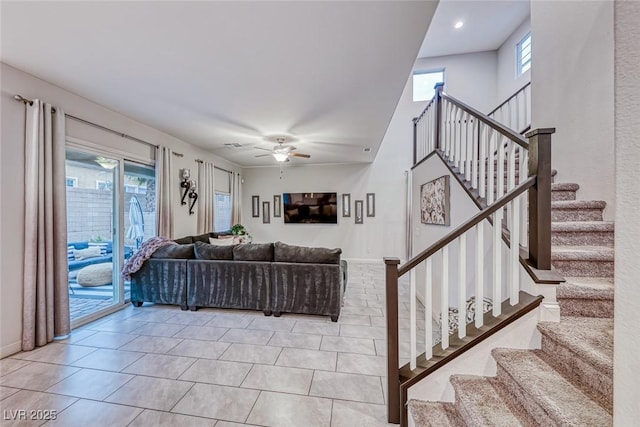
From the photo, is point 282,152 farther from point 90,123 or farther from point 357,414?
point 357,414

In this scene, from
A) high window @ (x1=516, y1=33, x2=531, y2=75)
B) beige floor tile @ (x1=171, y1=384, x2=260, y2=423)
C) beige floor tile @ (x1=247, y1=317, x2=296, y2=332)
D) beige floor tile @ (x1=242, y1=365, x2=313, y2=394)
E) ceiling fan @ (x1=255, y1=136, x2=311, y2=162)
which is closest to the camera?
beige floor tile @ (x1=171, y1=384, x2=260, y2=423)

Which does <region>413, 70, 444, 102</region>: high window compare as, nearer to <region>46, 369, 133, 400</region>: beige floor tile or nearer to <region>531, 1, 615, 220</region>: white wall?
<region>531, 1, 615, 220</region>: white wall

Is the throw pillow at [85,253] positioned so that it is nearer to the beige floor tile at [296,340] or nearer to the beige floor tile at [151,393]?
the beige floor tile at [151,393]

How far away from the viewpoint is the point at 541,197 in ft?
5.35

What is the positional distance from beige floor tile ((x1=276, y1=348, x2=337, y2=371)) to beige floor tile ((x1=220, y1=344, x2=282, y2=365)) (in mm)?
80

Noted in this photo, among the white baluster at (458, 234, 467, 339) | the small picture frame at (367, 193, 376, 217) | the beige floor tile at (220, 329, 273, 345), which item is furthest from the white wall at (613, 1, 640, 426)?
the small picture frame at (367, 193, 376, 217)

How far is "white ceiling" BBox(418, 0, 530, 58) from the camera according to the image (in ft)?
15.2

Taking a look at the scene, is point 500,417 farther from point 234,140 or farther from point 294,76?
point 234,140

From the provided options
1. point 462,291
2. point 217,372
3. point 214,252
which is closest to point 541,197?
point 462,291

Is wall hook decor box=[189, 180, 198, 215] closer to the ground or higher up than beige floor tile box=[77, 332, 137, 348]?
higher up

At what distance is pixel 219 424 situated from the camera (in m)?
1.67

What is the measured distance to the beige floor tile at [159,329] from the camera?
2.92m

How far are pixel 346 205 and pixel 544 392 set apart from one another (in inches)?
232

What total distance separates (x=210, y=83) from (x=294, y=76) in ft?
3.05
